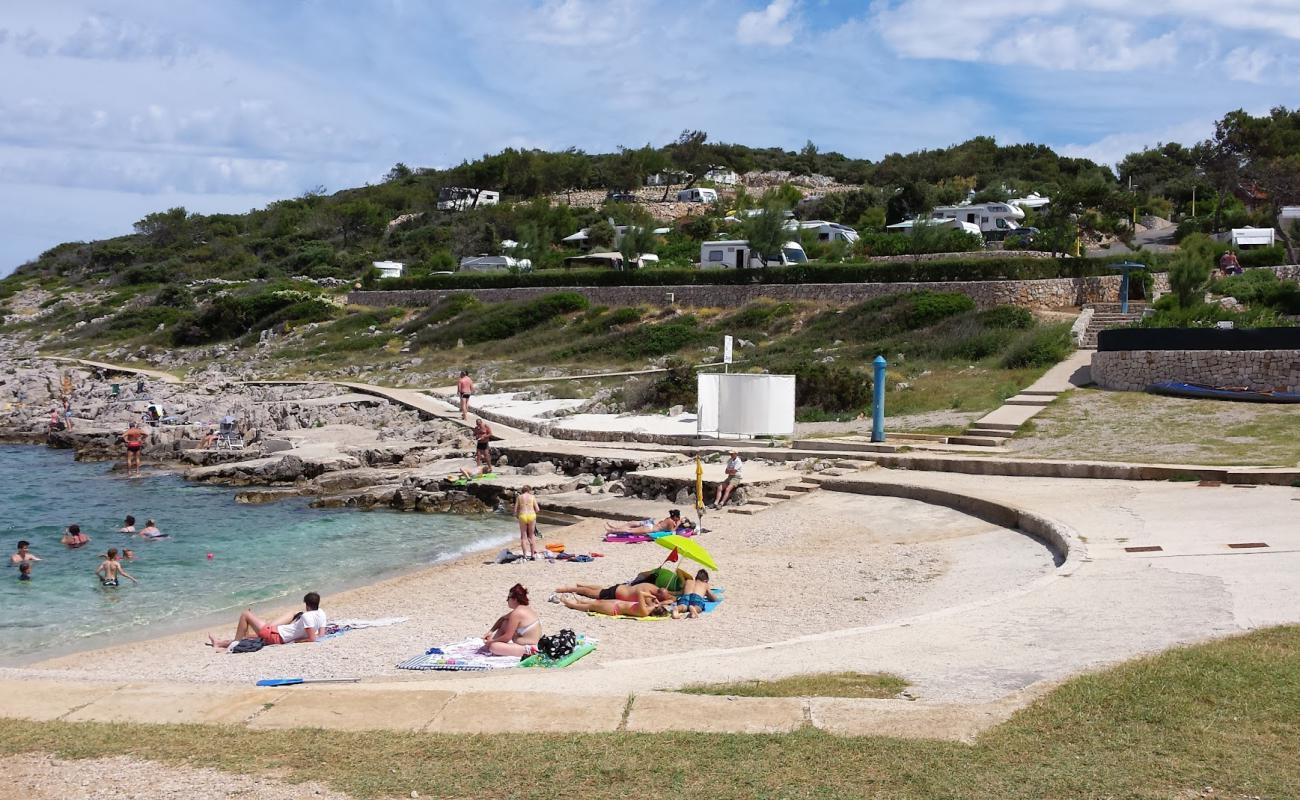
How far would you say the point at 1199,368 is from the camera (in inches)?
956

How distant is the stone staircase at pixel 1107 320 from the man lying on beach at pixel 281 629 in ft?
82.9

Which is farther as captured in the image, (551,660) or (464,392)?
(464,392)

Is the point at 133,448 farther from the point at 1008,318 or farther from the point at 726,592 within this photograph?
the point at 1008,318

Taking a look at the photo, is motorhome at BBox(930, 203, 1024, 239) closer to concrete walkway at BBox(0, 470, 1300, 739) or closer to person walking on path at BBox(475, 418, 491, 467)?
person walking on path at BBox(475, 418, 491, 467)

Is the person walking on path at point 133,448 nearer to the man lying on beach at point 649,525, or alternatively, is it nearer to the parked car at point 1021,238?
the man lying on beach at point 649,525

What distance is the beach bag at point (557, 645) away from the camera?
417 inches

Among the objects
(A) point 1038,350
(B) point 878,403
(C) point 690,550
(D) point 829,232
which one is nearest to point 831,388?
(B) point 878,403

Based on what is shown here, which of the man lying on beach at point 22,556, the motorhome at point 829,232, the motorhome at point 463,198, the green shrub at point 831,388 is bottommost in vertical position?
the man lying on beach at point 22,556

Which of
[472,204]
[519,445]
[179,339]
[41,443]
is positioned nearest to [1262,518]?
[519,445]

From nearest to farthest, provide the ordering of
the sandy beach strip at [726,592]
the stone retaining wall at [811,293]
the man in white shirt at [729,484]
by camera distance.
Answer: the sandy beach strip at [726,592], the man in white shirt at [729,484], the stone retaining wall at [811,293]

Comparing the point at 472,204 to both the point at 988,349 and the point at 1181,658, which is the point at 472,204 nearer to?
the point at 988,349

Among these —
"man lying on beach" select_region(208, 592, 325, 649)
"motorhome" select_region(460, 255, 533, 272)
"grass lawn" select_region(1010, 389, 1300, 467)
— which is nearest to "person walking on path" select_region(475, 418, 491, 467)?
"grass lawn" select_region(1010, 389, 1300, 467)

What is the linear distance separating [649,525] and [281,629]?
7.66 meters

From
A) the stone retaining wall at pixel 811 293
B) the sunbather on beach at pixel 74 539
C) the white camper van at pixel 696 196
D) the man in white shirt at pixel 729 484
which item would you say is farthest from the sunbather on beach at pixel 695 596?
the white camper van at pixel 696 196
